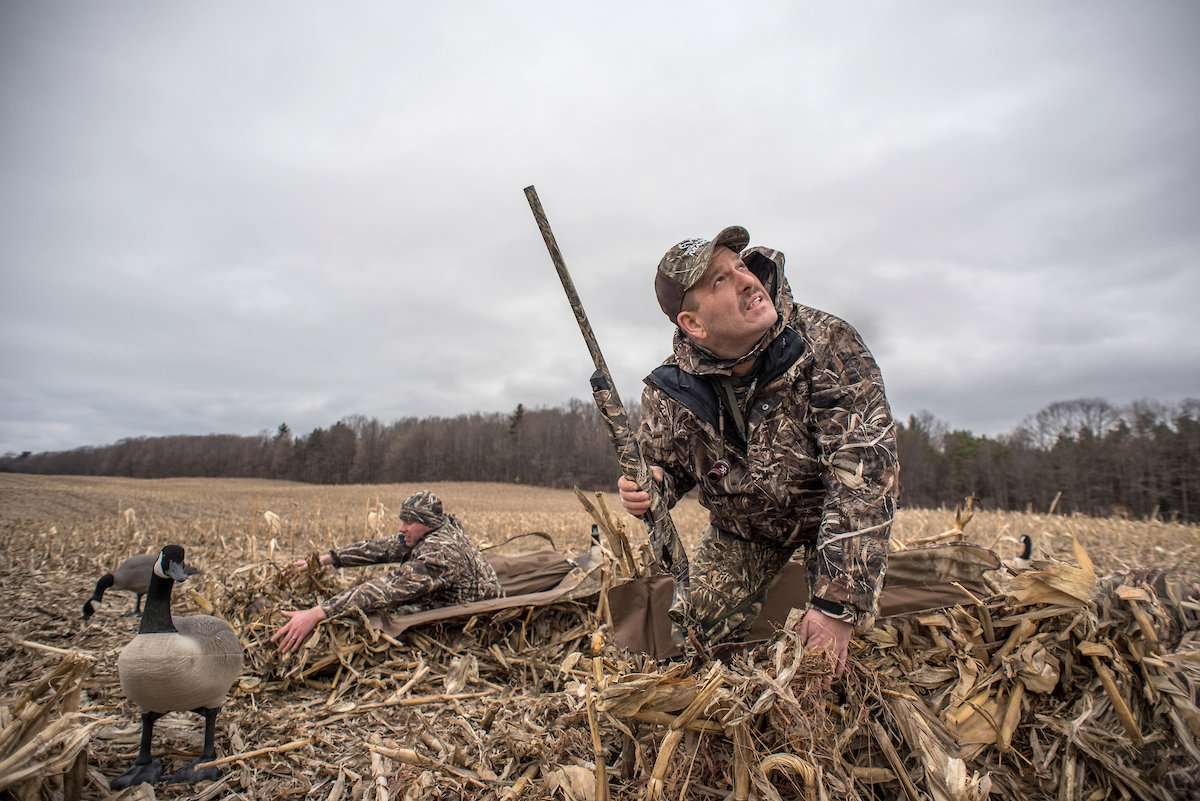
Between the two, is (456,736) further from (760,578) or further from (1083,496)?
(1083,496)

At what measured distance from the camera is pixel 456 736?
320 centimetres

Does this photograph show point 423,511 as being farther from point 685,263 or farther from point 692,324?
point 685,263

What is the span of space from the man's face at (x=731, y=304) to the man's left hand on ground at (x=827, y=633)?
3.64 feet

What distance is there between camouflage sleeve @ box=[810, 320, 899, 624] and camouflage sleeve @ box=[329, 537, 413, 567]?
3.92m

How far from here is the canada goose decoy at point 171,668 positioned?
8.77 ft

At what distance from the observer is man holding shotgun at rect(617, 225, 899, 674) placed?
7.48 feet

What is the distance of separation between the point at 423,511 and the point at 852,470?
12.1 ft

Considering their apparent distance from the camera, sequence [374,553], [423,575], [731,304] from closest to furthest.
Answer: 1. [731,304]
2. [423,575]
3. [374,553]

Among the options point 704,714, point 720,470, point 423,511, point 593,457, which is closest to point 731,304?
point 720,470

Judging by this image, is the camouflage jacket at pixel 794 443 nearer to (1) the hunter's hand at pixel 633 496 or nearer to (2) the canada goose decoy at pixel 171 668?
(1) the hunter's hand at pixel 633 496

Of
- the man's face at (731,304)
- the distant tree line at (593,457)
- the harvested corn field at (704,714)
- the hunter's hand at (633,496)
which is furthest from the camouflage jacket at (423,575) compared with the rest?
the distant tree line at (593,457)

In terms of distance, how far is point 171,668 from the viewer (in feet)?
8.80

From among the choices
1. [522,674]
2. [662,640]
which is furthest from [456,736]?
[662,640]

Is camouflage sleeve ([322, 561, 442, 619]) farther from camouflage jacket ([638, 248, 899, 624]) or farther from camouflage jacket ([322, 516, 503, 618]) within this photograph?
camouflage jacket ([638, 248, 899, 624])
